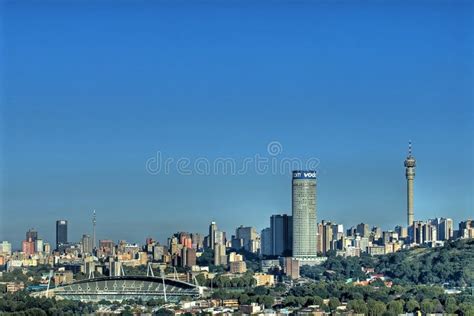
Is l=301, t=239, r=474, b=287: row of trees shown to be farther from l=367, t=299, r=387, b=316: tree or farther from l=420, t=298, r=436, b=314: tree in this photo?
l=367, t=299, r=387, b=316: tree

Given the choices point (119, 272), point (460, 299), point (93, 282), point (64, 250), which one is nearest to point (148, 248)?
point (64, 250)

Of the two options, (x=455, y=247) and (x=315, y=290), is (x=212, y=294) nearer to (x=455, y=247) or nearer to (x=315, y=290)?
(x=315, y=290)

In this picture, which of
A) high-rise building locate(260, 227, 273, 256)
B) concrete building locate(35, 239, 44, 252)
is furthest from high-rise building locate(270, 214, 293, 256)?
concrete building locate(35, 239, 44, 252)

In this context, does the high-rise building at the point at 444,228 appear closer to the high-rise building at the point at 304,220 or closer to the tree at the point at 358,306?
the high-rise building at the point at 304,220

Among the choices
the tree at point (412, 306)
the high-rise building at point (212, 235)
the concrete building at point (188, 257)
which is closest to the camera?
the tree at point (412, 306)

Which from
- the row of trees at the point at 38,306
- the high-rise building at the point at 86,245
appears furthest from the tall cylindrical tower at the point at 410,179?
the row of trees at the point at 38,306

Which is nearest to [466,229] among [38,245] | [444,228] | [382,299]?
[444,228]

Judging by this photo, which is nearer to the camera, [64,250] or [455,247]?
[455,247]
